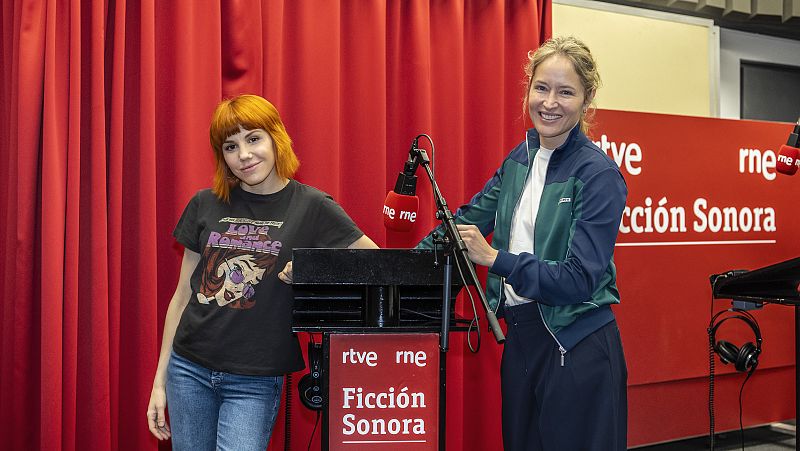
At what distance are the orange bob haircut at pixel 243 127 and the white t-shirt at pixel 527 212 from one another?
0.67m

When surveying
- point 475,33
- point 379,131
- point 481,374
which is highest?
point 475,33

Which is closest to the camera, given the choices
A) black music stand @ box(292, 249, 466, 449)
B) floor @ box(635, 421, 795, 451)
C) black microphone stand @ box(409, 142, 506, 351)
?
black microphone stand @ box(409, 142, 506, 351)

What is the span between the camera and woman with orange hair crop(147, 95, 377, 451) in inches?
79.9

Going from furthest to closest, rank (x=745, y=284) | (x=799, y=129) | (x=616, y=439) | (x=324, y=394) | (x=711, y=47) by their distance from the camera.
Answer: (x=711, y=47) < (x=799, y=129) < (x=745, y=284) < (x=616, y=439) < (x=324, y=394)

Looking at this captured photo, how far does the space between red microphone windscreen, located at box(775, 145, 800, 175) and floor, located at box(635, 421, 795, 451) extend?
65.4 inches

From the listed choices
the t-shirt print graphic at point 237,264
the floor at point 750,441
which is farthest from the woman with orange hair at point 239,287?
the floor at point 750,441

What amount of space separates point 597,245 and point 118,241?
190 cm

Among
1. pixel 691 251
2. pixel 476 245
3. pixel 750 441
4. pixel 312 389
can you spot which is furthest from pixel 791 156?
pixel 312 389

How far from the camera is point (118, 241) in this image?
294 cm

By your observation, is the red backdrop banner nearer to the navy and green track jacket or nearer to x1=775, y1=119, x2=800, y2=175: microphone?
x1=775, y1=119, x2=800, y2=175: microphone

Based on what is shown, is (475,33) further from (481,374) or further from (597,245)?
(597,245)

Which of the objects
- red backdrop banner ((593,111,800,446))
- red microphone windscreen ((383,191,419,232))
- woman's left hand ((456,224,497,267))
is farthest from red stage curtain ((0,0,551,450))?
woman's left hand ((456,224,497,267))

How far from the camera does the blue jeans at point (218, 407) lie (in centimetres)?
203

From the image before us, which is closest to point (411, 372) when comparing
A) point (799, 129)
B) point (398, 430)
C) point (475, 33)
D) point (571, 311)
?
point (398, 430)
